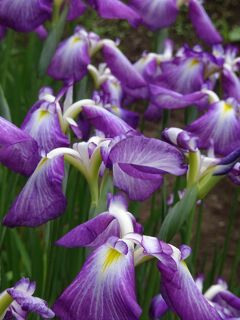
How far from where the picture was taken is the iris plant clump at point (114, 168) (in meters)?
1.03

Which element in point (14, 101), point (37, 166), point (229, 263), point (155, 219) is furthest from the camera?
point (229, 263)

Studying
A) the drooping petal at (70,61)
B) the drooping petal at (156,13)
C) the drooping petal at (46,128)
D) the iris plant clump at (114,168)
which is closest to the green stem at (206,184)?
the iris plant clump at (114,168)

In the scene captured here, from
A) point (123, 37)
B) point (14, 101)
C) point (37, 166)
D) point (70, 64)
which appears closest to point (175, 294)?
point (37, 166)

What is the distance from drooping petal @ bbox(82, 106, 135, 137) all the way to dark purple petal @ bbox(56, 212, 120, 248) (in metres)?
0.28

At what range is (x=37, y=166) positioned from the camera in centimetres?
129

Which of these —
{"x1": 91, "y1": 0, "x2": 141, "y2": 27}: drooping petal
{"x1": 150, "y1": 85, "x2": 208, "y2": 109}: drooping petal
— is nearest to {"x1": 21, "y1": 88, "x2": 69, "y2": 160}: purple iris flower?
{"x1": 150, "y1": 85, "x2": 208, "y2": 109}: drooping petal

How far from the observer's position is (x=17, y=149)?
4.27ft

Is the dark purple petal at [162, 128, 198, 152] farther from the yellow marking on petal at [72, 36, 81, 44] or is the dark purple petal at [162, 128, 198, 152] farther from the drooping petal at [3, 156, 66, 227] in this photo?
the yellow marking on petal at [72, 36, 81, 44]

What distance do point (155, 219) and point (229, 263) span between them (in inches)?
39.6

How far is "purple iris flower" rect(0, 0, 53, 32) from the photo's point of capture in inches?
74.1

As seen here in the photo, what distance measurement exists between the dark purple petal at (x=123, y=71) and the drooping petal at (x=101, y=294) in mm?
1045

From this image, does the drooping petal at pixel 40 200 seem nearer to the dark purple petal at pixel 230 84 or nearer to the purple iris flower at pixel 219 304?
the purple iris flower at pixel 219 304

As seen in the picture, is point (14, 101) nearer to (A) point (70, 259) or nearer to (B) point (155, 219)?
(B) point (155, 219)

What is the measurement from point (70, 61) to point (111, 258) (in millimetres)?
1045
